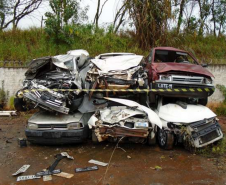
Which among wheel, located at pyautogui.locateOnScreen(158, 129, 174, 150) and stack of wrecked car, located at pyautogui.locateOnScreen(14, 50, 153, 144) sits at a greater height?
stack of wrecked car, located at pyautogui.locateOnScreen(14, 50, 153, 144)

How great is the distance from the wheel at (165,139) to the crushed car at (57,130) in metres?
1.87

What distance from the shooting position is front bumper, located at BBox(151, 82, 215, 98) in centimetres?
563

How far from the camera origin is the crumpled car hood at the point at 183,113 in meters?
5.27

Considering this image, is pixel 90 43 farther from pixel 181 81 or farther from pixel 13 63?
pixel 181 81

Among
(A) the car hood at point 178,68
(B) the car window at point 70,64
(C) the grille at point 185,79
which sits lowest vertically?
(C) the grille at point 185,79

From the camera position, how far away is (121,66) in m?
6.27

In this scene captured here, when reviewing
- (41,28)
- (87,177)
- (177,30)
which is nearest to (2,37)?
(41,28)

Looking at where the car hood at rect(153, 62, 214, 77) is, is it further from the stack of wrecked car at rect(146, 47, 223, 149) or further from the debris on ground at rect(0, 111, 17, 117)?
the debris on ground at rect(0, 111, 17, 117)

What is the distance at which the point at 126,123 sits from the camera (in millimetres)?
5098

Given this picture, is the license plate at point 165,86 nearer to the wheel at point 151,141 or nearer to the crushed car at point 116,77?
the crushed car at point 116,77

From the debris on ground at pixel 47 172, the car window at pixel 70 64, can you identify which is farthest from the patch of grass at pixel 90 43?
the debris on ground at pixel 47 172

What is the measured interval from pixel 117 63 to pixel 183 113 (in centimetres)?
229

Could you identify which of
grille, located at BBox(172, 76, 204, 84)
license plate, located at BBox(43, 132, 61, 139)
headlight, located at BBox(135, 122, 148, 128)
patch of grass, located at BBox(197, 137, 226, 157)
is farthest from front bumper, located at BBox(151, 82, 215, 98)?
license plate, located at BBox(43, 132, 61, 139)

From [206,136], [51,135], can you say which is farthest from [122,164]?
[206,136]
